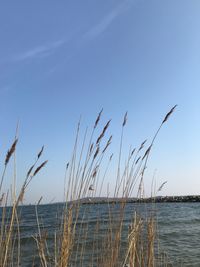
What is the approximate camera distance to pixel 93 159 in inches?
84.7

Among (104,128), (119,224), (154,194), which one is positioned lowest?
(119,224)

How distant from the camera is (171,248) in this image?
330 inches

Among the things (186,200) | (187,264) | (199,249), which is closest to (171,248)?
(199,249)

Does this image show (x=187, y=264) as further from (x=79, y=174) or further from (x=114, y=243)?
(x=79, y=174)

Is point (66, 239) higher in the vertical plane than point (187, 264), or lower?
higher

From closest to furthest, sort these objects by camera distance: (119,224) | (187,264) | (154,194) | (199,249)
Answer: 1. (119,224)
2. (154,194)
3. (187,264)
4. (199,249)

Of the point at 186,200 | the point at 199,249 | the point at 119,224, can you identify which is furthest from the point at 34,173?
the point at 186,200

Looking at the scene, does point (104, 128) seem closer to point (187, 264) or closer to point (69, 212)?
point (69, 212)

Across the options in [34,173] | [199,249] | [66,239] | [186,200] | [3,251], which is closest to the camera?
[34,173]

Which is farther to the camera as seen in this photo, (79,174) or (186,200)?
(186,200)

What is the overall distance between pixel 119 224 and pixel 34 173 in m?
1.05

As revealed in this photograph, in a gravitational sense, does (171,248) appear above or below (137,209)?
below

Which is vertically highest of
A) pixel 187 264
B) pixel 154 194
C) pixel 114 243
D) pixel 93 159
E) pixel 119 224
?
pixel 93 159

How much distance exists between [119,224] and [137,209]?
41 cm
